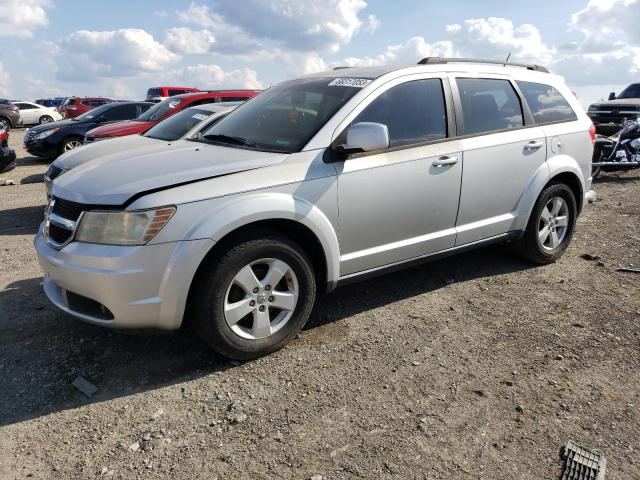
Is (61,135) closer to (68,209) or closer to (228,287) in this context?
(68,209)

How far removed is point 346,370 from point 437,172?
164cm

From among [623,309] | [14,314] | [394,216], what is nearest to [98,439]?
[14,314]

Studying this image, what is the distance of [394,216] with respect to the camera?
3734 millimetres

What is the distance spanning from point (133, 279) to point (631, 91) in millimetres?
17230

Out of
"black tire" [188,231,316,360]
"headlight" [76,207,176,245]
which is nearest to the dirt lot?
"black tire" [188,231,316,360]

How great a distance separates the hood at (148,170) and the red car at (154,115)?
17.7 feet

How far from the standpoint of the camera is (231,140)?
12.7 ft

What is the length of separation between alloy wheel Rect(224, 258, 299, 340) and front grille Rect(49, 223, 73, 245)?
1.01 metres

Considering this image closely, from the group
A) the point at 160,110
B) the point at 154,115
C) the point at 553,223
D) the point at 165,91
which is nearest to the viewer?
the point at 553,223

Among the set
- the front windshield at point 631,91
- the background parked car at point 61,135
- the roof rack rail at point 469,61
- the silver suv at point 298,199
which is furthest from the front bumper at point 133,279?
the front windshield at point 631,91

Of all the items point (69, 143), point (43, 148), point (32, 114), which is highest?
point (32, 114)

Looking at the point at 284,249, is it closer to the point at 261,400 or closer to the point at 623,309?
the point at 261,400

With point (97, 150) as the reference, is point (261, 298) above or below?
below

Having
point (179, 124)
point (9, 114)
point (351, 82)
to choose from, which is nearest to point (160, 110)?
point (179, 124)
